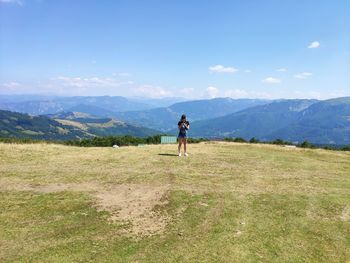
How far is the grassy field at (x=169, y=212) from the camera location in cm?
1377

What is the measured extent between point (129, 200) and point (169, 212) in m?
2.91

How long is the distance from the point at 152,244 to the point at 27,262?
465 cm

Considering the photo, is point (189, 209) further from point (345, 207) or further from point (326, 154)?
point (326, 154)

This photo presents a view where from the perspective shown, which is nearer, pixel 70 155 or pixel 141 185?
pixel 141 185

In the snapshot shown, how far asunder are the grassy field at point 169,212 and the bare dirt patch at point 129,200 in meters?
0.05

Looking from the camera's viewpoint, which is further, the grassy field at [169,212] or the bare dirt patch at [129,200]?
the bare dirt patch at [129,200]

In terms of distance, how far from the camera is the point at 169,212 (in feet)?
58.5

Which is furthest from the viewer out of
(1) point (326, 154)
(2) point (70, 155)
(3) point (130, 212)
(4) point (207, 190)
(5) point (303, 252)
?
(1) point (326, 154)

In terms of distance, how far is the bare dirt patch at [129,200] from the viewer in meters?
16.4

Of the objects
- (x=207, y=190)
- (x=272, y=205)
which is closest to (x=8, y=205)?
(x=207, y=190)

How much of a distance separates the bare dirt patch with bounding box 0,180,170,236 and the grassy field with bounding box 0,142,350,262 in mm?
51

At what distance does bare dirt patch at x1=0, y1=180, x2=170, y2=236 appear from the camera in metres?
16.4

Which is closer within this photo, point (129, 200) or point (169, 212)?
point (169, 212)

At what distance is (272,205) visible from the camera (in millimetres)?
19594
